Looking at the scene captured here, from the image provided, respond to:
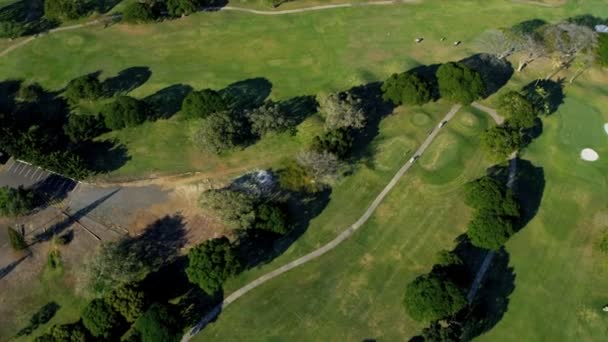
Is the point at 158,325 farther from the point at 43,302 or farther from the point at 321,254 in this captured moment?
the point at 321,254

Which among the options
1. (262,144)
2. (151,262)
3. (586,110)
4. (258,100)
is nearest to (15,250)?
(151,262)

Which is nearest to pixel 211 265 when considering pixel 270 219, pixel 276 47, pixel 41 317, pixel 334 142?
pixel 270 219

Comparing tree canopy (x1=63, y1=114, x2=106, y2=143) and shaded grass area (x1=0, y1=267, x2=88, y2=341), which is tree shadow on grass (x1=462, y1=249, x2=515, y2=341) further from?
tree canopy (x1=63, y1=114, x2=106, y2=143)

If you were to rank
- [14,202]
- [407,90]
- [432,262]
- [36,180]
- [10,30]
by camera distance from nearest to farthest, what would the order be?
[432,262] < [14,202] < [36,180] < [407,90] < [10,30]

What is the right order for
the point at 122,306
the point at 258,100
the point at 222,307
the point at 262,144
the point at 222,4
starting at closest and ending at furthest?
1. the point at 122,306
2. the point at 222,307
3. the point at 262,144
4. the point at 258,100
5. the point at 222,4

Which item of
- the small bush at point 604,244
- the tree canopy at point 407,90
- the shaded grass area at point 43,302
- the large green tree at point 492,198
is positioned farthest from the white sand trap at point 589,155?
the shaded grass area at point 43,302

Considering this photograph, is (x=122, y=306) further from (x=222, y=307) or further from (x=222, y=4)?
(x=222, y=4)
